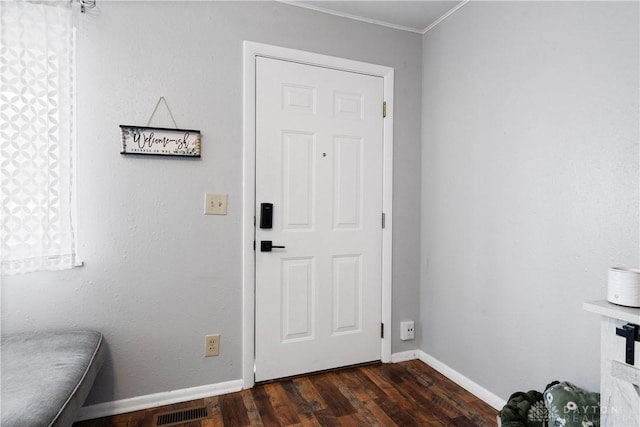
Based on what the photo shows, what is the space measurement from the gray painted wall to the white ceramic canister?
1852mm

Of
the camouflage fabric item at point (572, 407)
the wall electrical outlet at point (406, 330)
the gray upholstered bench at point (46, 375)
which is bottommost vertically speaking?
the wall electrical outlet at point (406, 330)

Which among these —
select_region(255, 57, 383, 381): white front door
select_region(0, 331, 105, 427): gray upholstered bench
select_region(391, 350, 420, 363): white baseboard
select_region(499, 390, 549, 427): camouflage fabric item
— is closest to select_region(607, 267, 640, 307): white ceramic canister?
select_region(499, 390, 549, 427): camouflage fabric item

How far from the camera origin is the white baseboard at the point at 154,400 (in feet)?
6.32

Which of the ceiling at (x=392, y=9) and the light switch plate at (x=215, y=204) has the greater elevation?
the ceiling at (x=392, y=9)

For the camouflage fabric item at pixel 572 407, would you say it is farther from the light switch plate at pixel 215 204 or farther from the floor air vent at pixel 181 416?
the light switch plate at pixel 215 204

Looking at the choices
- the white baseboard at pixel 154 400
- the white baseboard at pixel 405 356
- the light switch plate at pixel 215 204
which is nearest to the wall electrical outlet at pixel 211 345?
the white baseboard at pixel 154 400

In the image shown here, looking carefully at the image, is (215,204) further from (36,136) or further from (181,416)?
(181,416)

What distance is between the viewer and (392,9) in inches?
93.6

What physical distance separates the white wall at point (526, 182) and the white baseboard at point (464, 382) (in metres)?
0.04

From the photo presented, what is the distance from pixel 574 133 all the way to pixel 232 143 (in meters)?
1.84

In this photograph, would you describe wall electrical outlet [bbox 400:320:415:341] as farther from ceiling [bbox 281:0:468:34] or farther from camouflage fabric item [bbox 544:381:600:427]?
ceiling [bbox 281:0:468:34]

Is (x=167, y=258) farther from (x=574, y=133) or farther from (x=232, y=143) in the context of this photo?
(x=574, y=133)

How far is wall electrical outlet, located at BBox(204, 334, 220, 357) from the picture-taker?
2154 millimetres

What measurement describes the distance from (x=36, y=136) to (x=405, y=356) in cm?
270
